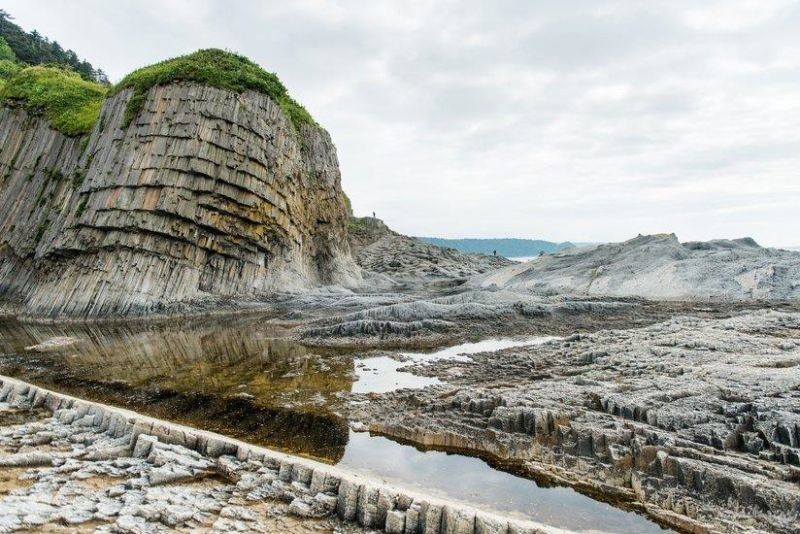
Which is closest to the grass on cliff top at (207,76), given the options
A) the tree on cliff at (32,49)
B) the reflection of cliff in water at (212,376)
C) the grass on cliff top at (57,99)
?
the grass on cliff top at (57,99)

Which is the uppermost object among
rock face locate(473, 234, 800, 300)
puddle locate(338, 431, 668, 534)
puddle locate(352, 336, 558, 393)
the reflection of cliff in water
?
rock face locate(473, 234, 800, 300)

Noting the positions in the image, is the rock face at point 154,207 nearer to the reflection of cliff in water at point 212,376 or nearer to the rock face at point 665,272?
the reflection of cliff in water at point 212,376

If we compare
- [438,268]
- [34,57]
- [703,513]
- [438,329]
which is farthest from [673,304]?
[34,57]

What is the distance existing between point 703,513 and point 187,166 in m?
28.2

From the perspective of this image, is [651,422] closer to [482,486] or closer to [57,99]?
[482,486]

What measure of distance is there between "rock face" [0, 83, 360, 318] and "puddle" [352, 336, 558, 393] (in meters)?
15.9

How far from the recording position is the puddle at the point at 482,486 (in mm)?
6207

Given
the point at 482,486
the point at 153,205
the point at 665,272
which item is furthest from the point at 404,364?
the point at 665,272

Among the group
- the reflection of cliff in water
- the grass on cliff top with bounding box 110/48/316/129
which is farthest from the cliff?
the reflection of cliff in water

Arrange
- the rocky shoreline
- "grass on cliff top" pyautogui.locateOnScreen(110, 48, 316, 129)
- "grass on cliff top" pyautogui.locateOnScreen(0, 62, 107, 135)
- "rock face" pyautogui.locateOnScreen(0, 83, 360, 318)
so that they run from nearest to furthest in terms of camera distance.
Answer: the rocky shoreline
"rock face" pyautogui.locateOnScreen(0, 83, 360, 318)
"grass on cliff top" pyautogui.locateOnScreen(110, 48, 316, 129)
"grass on cliff top" pyautogui.locateOnScreen(0, 62, 107, 135)

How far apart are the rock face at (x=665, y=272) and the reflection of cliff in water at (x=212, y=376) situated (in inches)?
851

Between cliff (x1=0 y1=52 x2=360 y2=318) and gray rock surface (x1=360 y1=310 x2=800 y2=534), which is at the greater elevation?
cliff (x1=0 y1=52 x2=360 y2=318)

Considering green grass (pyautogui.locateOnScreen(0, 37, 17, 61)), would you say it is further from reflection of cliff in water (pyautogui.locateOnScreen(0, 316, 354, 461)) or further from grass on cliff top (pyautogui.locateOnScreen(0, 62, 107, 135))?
reflection of cliff in water (pyautogui.locateOnScreen(0, 316, 354, 461))

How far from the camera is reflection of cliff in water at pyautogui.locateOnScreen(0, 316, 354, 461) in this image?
968 centimetres
